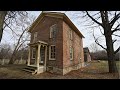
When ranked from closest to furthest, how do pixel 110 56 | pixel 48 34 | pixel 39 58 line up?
pixel 110 56, pixel 48 34, pixel 39 58

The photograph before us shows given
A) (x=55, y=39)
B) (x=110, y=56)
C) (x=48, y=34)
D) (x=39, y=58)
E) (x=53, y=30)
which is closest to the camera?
(x=110, y=56)

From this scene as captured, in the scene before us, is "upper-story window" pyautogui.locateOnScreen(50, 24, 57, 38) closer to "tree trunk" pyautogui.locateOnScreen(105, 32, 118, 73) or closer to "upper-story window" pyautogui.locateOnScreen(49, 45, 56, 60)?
"upper-story window" pyautogui.locateOnScreen(49, 45, 56, 60)

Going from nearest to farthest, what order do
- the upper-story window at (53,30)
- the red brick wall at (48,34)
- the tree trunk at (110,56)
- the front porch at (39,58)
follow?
the tree trunk at (110,56) < the front porch at (39,58) < the red brick wall at (48,34) < the upper-story window at (53,30)

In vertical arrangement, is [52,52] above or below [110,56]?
above

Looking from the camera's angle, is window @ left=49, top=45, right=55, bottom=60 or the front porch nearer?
the front porch

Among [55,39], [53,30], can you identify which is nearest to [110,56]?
[55,39]

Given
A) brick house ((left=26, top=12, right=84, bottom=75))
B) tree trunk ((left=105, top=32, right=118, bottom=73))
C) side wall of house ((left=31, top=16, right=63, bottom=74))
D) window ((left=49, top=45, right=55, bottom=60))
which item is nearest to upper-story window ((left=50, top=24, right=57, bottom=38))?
brick house ((left=26, top=12, right=84, bottom=75))

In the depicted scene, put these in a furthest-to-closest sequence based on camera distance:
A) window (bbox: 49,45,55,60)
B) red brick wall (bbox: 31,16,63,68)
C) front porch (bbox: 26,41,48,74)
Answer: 1. window (bbox: 49,45,55,60)
2. red brick wall (bbox: 31,16,63,68)
3. front porch (bbox: 26,41,48,74)

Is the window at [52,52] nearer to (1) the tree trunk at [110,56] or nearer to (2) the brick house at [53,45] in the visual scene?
(2) the brick house at [53,45]

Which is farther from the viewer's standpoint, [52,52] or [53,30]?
[53,30]

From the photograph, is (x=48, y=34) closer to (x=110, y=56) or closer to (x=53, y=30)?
(x=53, y=30)

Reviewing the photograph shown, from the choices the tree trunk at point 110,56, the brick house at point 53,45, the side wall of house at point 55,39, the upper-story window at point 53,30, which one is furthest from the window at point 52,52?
the tree trunk at point 110,56

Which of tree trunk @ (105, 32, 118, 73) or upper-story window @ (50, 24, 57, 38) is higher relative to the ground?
upper-story window @ (50, 24, 57, 38)
